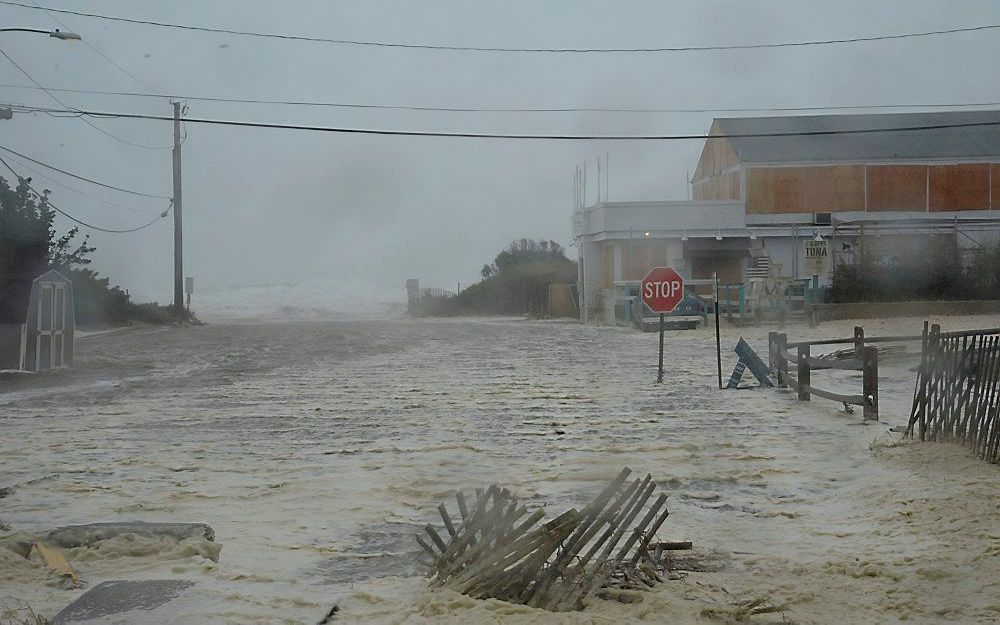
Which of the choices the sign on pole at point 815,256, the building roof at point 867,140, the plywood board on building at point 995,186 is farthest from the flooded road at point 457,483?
the plywood board on building at point 995,186

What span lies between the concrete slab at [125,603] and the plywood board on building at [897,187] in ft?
138

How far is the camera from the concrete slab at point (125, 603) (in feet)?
17.1

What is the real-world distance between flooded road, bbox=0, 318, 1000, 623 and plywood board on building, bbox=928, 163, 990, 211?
2874cm

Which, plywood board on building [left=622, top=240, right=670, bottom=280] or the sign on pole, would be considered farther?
plywood board on building [left=622, top=240, right=670, bottom=280]

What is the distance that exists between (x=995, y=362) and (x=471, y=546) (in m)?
5.39

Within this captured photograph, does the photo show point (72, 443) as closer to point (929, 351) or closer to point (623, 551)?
point (623, 551)

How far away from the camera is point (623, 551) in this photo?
5.77m

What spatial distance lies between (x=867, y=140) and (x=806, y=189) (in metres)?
3.68

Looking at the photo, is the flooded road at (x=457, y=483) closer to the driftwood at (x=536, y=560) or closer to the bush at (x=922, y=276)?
the driftwood at (x=536, y=560)

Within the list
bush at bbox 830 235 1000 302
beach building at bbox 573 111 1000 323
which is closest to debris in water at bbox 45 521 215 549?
bush at bbox 830 235 1000 302

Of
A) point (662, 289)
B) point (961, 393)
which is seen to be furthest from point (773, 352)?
point (961, 393)

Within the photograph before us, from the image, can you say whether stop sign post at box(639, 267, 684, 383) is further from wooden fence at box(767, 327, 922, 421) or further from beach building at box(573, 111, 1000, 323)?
beach building at box(573, 111, 1000, 323)

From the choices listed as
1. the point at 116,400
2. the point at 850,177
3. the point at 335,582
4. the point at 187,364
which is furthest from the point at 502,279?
the point at 335,582

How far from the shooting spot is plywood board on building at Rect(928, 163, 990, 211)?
1730 inches
